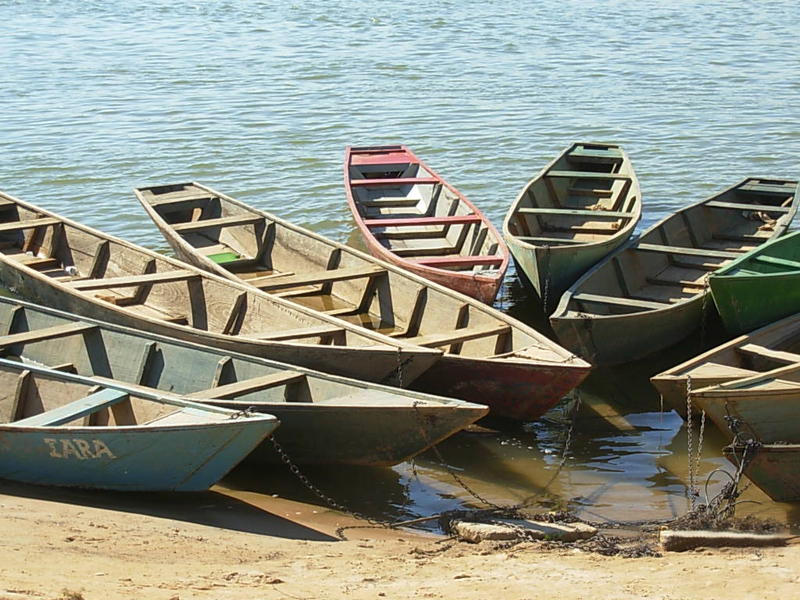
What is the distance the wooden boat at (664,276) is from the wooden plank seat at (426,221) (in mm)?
1919

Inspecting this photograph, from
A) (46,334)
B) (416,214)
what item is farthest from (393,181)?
(46,334)

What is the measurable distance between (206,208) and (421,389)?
547 centimetres

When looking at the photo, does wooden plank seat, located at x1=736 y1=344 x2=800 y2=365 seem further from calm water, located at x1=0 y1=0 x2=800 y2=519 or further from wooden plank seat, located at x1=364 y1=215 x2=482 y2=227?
wooden plank seat, located at x1=364 y1=215 x2=482 y2=227

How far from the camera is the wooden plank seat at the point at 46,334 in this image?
30.5 ft

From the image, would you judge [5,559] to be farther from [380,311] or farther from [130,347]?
[380,311]

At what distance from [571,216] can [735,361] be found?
456 cm

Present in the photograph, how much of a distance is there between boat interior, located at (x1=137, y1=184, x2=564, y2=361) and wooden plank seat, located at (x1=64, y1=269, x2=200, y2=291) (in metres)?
0.67

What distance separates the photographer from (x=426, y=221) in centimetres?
1271

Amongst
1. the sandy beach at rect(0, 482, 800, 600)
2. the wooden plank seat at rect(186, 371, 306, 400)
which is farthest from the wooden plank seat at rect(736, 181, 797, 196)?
the wooden plank seat at rect(186, 371, 306, 400)

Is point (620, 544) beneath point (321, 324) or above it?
beneath

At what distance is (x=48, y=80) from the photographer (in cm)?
2500

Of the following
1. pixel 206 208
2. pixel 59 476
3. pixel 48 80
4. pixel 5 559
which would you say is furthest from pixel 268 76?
pixel 5 559

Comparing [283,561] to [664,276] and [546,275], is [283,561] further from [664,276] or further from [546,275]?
[664,276]

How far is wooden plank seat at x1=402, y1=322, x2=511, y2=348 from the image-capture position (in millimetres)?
9242
